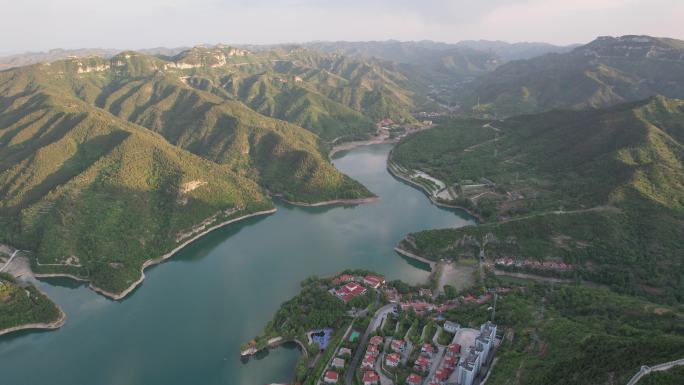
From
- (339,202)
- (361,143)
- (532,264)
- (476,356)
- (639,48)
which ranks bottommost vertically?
(339,202)

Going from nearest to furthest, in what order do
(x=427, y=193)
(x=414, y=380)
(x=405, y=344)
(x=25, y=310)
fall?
(x=414, y=380) < (x=405, y=344) < (x=25, y=310) < (x=427, y=193)

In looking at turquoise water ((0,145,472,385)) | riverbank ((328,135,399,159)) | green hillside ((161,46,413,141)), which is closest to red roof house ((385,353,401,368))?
turquoise water ((0,145,472,385))

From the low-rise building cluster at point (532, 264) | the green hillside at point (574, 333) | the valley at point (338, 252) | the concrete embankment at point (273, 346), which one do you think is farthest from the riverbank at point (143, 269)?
the low-rise building cluster at point (532, 264)

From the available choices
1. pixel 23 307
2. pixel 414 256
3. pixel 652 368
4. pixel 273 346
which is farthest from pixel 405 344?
pixel 23 307

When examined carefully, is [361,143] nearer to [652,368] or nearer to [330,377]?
[330,377]

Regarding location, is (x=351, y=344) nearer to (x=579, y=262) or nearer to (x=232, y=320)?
(x=232, y=320)

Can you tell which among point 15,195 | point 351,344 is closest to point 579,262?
point 351,344
